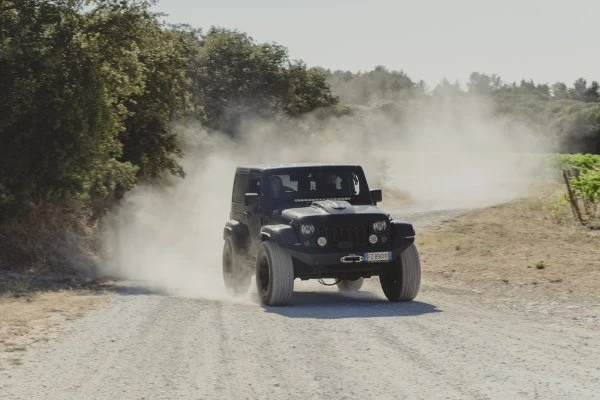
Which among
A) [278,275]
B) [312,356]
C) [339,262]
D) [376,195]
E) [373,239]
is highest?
[376,195]

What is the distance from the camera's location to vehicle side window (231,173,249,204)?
15336 mm

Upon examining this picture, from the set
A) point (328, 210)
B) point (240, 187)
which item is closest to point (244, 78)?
point (240, 187)

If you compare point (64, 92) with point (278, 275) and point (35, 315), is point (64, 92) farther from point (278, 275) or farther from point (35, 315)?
point (278, 275)

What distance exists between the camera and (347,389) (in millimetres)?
7676

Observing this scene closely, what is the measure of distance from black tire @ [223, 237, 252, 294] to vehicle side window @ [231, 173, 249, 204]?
74cm

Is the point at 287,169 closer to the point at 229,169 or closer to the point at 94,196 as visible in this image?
the point at 94,196

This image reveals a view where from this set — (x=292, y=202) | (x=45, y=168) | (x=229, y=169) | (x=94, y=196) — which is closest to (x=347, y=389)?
(x=292, y=202)

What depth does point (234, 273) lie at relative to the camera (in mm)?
15031

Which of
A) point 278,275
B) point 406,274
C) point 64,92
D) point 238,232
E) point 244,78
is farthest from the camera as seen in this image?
point 244,78

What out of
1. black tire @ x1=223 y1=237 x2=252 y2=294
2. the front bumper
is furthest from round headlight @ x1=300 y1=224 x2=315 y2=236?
black tire @ x1=223 y1=237 x2=252 y2=294

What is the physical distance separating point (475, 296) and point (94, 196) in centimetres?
1381

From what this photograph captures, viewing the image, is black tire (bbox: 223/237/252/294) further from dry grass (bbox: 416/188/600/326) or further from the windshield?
dry grass (bbox: 416/188/600/326)

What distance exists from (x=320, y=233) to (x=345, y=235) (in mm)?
406

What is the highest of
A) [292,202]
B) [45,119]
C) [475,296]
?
[45,119]
